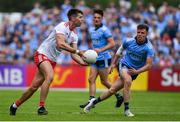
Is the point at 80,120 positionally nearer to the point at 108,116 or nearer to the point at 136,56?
the point at 108,116

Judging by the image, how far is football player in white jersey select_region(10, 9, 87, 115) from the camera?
50.9ft

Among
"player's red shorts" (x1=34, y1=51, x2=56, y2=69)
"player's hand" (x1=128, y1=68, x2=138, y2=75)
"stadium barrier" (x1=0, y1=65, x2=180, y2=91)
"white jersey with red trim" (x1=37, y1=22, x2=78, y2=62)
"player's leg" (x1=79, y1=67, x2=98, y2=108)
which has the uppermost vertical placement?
"white jersey with red trim" (x1=37, y1=22, x2=78, y2=62)

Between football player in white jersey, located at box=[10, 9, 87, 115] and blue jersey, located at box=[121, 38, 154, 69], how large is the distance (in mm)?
1147

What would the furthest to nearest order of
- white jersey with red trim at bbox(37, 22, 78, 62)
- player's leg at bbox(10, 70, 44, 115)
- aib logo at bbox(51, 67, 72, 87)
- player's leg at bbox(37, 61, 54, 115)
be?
aib logo at bbox(51, 67, 72, 87) < white jersey with red trim at bbox(37, 22, 78, 62) < player's leg at bbox(10, 70, 44, 115) < player's leg at bbox(37, 61, 54, 115)

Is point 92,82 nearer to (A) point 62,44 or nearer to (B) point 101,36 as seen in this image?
(B) point 101,36

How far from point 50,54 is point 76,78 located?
1360cm

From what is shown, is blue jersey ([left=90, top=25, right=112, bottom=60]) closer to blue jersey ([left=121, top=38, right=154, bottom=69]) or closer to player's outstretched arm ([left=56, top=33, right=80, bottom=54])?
blue jersey ([left=121, top=38, right=154, bottom=69])

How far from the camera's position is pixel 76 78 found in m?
29.4

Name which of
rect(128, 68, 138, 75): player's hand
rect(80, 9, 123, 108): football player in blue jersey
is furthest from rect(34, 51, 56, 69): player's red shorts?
rect(80, 9, 123, 108): football player in blue jersey

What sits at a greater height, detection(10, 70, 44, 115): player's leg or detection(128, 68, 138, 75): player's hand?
detection(128, 68, 138, 75): player's hand

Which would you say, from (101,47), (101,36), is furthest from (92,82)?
(101,36)

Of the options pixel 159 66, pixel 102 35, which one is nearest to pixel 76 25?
pixel 102 35

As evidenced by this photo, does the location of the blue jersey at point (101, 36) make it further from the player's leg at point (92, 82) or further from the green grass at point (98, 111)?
the green grass at point (98, 111)

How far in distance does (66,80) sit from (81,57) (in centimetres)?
1367
